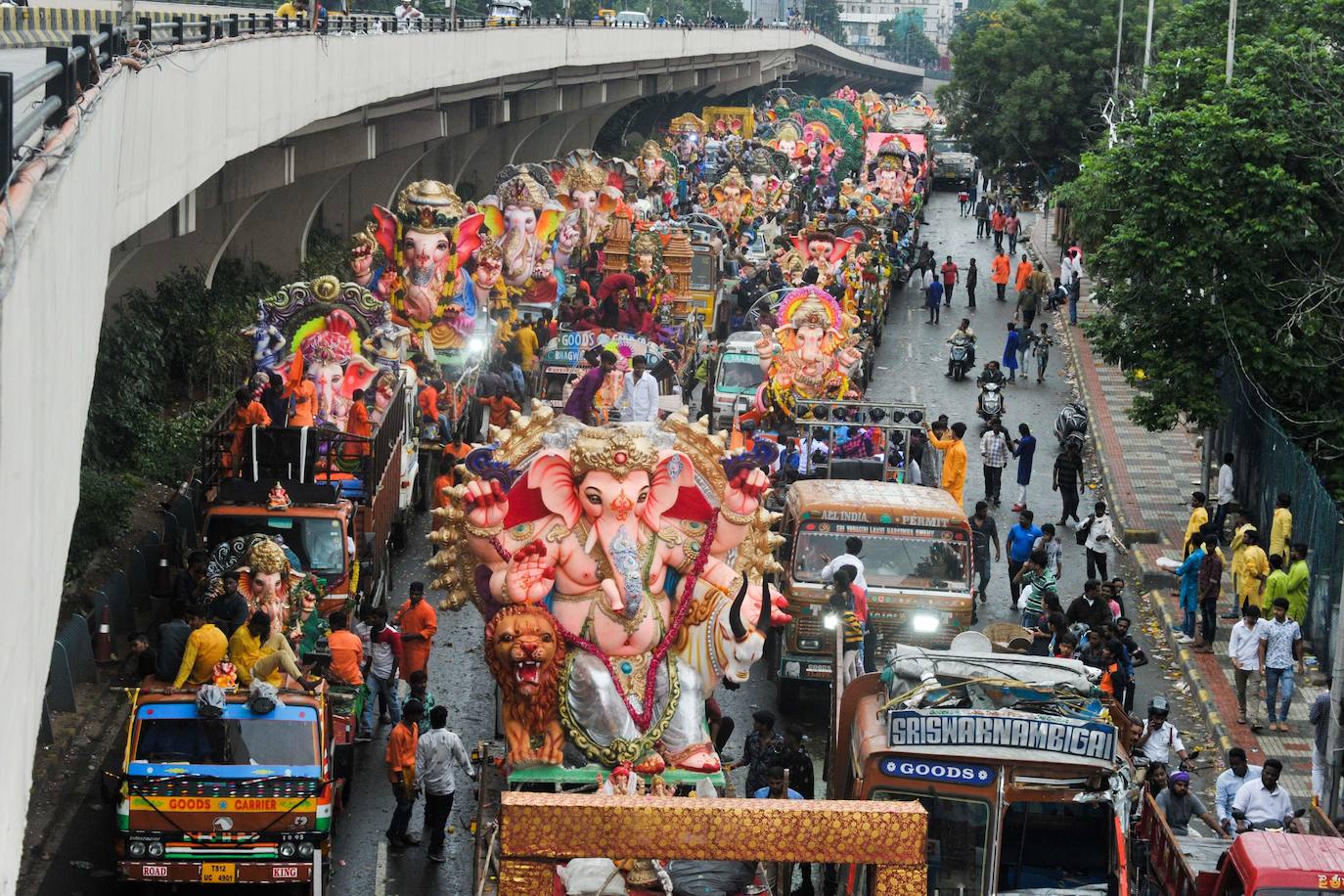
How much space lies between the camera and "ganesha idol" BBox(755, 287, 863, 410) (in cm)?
2670

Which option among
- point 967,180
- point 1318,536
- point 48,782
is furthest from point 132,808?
point 967,180

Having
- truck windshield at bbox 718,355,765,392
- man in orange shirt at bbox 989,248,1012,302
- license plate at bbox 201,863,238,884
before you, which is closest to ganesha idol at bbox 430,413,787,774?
license plate at bbox 201,863,238,884

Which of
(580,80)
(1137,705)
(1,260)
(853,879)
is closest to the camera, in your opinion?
(1,260)

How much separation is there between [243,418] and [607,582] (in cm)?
806

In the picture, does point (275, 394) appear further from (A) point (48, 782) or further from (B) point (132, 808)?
(B) point (132, 808)

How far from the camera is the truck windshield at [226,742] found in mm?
14688

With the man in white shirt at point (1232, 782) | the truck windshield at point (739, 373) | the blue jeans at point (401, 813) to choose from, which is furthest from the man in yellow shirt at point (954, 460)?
the blue jeans at point (401, 813)

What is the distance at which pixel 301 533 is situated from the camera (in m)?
19.6

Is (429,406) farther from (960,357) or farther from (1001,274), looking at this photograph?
(1001,274)

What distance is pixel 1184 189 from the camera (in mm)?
27125

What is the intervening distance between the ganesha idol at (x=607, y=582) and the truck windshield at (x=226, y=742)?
4.93ft

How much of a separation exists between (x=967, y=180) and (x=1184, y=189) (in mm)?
55354

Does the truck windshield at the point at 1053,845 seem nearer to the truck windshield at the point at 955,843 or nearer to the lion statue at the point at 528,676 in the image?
the truck windshield at the point at 955,843

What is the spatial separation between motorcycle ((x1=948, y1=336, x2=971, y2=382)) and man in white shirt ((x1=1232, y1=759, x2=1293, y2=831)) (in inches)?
946
